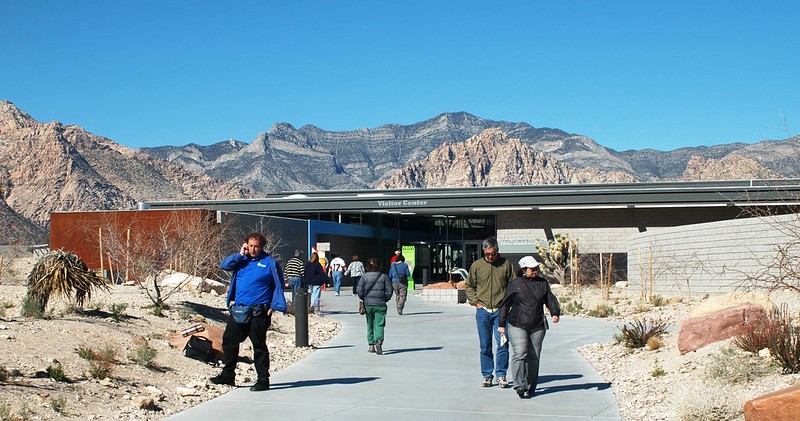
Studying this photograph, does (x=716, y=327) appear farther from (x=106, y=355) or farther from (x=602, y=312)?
(x=602, y=312)

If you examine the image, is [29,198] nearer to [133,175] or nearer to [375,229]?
[133,175]

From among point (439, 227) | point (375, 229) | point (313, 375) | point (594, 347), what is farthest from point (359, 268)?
point (439, 227)

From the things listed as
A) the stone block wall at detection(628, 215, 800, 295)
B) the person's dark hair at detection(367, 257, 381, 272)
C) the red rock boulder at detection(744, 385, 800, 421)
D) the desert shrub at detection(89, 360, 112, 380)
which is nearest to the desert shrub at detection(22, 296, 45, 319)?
the desert shrub at detection(89, 360, 112, 380)

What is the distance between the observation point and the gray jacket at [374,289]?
608 inches

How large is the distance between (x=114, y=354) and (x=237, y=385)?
1.67m

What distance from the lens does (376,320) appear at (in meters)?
15.5

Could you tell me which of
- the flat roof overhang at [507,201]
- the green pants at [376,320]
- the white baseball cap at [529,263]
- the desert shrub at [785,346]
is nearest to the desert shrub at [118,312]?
the green pants at [376,320]

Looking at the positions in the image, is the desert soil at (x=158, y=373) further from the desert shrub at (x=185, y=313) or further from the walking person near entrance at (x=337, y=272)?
the walking person near entrance at (x=337, y=272)

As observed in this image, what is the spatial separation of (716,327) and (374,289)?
539 cm

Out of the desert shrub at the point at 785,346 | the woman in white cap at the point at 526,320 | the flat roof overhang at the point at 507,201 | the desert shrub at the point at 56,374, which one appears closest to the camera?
the desert shrub at the point at 785,346

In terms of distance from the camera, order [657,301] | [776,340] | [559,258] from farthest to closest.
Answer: [559,258], [657,301], [776,340]

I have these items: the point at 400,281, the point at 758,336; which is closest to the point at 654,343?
the point at 758,336

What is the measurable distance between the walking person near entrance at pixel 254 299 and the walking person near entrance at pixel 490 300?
2.45 meters

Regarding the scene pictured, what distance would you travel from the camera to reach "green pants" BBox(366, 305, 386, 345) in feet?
50.6
